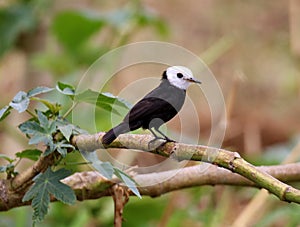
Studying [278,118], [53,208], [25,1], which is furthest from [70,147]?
[278,118]

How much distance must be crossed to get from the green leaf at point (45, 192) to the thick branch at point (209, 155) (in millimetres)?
63

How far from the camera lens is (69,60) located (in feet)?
8.33

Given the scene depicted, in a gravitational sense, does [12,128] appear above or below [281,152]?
below

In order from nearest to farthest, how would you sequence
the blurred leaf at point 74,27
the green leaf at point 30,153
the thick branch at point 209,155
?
1. the thick branch at point 209,155
2. the green leaf at point 30,153
3. the blurred leaf at point 74,27

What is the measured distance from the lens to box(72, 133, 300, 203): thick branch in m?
0.76

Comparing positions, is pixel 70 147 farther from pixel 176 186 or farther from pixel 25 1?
pixel 25 1

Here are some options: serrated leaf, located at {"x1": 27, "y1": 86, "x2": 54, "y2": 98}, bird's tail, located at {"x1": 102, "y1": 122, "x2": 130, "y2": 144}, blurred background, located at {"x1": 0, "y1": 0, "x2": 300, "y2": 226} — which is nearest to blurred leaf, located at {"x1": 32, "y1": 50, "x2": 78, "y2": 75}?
blurred background, located at {"x1": 0, "y1": 0, "x2": 300, "y2": 226}

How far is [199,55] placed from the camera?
3381 millimetres

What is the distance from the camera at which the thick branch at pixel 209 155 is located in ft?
2.48

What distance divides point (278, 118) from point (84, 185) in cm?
316

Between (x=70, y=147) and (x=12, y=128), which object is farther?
(x=12, y=128)

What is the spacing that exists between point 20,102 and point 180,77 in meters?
0.23

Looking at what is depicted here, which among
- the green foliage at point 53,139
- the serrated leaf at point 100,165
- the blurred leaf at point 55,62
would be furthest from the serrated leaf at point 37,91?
the blurred leaf at point 55,62

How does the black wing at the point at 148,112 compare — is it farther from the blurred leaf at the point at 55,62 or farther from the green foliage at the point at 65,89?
the blurred leaf at the point at 55,62
